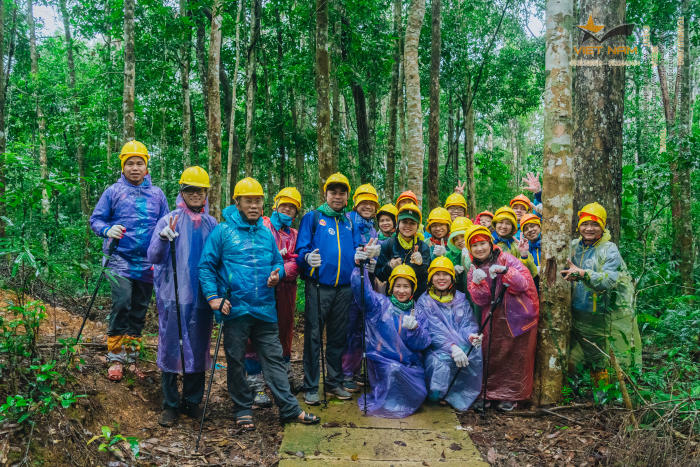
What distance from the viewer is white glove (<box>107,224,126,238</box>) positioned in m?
4.39

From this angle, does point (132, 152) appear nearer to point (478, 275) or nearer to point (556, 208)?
point (478, 275)

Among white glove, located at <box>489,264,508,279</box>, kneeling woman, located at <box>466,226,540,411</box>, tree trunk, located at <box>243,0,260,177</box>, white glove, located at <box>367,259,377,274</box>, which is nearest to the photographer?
white glove, located at <box>489,264,508,279</box>

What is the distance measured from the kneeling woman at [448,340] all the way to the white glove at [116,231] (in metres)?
3.15

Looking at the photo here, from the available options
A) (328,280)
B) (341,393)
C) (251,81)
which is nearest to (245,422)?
(341,393)

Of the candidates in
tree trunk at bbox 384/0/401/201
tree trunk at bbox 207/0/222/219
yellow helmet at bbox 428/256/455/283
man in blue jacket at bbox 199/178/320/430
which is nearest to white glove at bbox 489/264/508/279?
yellow helmet at bbox 428/256/455/283

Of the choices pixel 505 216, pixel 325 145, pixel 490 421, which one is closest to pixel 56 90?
pixel 325 145

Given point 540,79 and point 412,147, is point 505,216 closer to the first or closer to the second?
point 412,147

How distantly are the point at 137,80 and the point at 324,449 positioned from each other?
42.3ft

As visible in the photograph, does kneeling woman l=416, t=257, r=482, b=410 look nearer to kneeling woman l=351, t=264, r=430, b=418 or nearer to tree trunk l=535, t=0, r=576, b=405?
kneeling woman l=351, t=264, r=430, b=418

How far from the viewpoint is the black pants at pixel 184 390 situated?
4414mm

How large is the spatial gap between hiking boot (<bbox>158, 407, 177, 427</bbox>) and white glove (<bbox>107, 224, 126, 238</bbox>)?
1.72 m

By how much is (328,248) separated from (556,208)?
239cm

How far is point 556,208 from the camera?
4723 millimetres

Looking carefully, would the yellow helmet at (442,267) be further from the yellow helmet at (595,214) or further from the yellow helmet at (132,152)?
the yellow helmet at (132,152)
